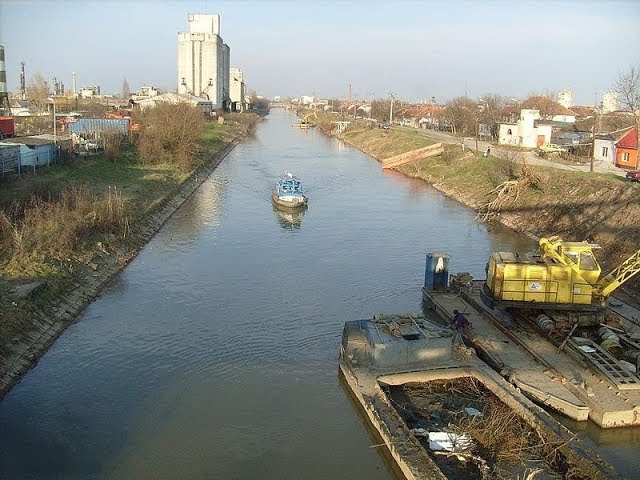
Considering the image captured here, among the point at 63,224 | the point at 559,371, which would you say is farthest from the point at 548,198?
the point at 63,224

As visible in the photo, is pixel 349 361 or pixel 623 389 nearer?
pixel 623 389

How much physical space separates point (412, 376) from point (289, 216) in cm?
2024

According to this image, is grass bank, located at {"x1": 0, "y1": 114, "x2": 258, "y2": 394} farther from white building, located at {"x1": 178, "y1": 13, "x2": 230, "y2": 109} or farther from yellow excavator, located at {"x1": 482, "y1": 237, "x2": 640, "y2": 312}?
white building, located at {"x1": 178, "y1": 13, "x2": 230, "y2": 109}

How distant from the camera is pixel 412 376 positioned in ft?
43.8

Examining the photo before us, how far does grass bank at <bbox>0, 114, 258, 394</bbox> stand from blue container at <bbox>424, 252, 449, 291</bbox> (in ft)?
35.4

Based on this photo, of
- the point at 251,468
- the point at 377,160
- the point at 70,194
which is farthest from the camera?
the point at 377,160

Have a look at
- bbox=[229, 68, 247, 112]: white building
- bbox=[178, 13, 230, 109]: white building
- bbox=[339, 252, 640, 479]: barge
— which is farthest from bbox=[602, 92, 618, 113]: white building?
bbox=[229, 68, 247, 112]: white building

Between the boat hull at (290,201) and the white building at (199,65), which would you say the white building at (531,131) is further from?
the white building at (199,65)

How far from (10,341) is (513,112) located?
2831 inches

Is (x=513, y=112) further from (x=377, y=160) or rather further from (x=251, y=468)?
(x=251, y=468)

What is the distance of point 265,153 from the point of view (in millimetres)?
64500

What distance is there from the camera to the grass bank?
1546cm

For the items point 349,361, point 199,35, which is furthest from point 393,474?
point 199,35

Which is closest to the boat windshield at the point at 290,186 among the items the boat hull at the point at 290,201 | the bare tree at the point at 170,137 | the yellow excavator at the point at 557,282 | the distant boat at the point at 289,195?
the distant boat at the point at 289,195
